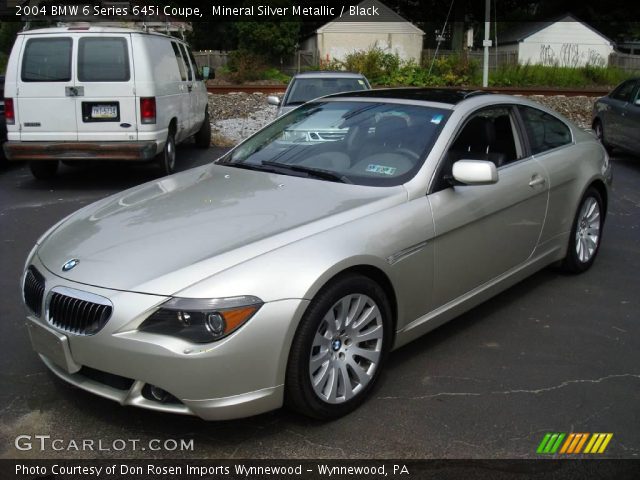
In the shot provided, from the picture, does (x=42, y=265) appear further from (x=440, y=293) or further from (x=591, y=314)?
(x=591, y=314)

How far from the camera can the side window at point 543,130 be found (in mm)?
5109

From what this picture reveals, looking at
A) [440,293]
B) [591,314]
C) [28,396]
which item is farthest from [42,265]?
[591,314]

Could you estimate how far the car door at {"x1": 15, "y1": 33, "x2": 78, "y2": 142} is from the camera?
8875mm

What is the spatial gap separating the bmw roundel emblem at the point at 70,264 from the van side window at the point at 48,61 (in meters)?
6.22

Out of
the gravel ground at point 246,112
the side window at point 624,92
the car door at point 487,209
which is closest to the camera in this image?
the car door at point 487,209

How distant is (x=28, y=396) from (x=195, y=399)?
120cm

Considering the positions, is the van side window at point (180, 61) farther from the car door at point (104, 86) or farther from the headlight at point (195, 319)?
the headlight at point (195, 319)

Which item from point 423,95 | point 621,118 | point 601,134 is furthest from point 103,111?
point 601,134

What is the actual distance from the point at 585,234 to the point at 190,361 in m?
3.91

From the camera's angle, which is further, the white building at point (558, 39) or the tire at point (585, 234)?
the white building at point (558, 39)

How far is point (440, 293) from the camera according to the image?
4.04 metres

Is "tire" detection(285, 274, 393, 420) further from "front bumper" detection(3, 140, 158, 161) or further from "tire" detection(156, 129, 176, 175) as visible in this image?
"tire" detection(156, 129, 176, 175)

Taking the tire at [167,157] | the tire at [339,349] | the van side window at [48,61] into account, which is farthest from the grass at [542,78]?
the tire at [339,349]

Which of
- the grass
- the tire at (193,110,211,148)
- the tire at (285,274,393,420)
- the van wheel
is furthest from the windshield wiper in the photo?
the grass
